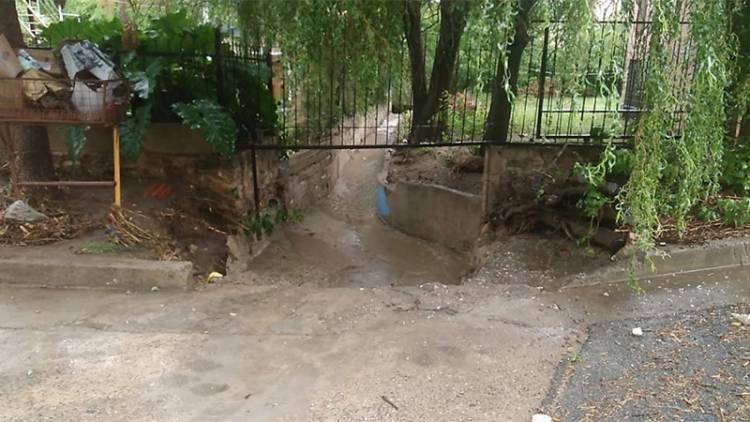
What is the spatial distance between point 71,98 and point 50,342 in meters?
2.07

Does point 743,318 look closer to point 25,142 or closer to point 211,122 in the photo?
point 211,122

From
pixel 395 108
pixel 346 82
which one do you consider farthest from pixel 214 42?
pixel 395 108

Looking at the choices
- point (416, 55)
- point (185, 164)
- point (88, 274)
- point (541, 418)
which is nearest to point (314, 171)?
point (416, 55)

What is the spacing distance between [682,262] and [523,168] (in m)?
1.96

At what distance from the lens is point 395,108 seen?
9.32 m

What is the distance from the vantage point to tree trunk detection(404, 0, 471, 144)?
6.22 metres

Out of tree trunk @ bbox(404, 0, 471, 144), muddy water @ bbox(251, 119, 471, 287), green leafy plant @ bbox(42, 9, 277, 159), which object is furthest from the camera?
muddy water @ bbox(251, 119, 471, 287)

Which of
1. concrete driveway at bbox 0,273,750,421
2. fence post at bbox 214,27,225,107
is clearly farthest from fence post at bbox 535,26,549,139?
fence post at bbox 214,27,225,107

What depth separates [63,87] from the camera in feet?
15.5

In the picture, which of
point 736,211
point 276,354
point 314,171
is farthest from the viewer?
point 314,171

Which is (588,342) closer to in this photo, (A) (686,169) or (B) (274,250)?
(A) (686,169)

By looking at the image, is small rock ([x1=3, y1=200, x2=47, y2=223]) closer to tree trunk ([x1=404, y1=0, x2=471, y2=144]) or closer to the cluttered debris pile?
the cluttered debris pile

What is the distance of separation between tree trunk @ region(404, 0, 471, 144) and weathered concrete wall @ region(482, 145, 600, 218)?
1038 mm

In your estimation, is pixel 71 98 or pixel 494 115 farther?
pixel 494 115
